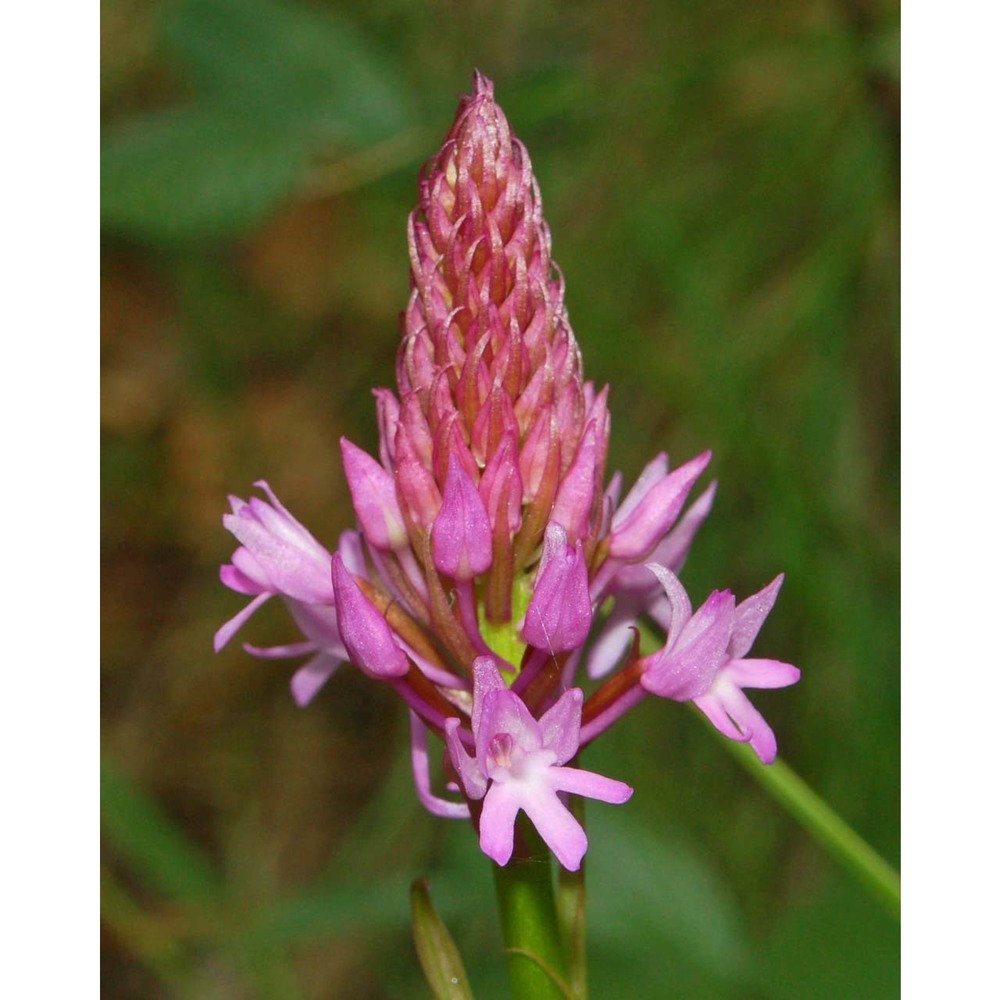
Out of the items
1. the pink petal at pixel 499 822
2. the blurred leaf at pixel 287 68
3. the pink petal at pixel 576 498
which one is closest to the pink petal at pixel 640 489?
the pink petal at pixel 576 498

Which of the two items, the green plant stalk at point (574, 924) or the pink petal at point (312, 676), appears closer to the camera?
the green plant stalk at point (574, 924)

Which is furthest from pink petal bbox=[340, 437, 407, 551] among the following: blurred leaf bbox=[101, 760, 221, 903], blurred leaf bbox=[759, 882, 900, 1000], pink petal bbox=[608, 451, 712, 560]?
blurred leaf bbox=[101, 760, 221, 903]

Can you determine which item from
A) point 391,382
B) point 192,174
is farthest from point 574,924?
point 391,382

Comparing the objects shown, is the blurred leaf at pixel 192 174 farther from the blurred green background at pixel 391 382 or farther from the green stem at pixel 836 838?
the green stem at pixel 836 838

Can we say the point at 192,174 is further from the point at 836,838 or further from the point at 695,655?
the point at 836,838

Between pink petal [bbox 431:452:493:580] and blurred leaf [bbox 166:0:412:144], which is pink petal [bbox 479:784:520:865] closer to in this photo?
pink petal [bbox 431:452:493:580]

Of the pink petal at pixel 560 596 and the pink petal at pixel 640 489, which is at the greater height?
the pink petal at pixel 640 489
